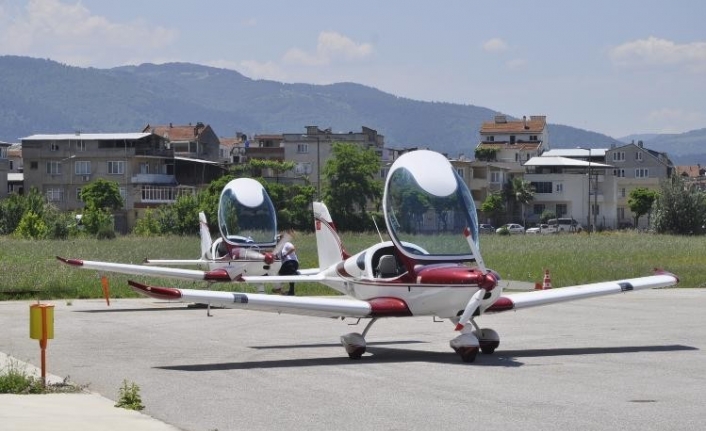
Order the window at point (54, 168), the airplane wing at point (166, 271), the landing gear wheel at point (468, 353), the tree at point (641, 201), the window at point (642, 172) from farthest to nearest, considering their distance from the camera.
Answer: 1. the window at point (642, 172)
2. the tree at point (641, 201)
3. the window at point (54, 168)
4. the airplane wing at point (166, 271)
5. the landing gear wheel at point (468, 353)


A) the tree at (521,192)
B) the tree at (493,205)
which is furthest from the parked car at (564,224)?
the tree at (493,205)

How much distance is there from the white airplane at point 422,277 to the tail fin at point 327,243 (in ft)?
6.67

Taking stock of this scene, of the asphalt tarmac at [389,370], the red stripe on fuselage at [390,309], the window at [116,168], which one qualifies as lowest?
the asphalt tarmac at [389,370]

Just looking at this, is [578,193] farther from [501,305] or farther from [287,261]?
[501,305]

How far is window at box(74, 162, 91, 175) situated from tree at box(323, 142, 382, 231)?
3182cm

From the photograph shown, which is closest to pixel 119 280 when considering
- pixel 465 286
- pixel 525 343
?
pixel 525 343

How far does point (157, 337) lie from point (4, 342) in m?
2.72

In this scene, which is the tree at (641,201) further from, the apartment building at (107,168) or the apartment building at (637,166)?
the apartment building at (107,168)

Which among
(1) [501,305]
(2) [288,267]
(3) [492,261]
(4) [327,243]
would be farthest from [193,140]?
(1) [501,305]

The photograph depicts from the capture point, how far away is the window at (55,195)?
129875 mm

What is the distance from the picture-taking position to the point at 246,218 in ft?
107

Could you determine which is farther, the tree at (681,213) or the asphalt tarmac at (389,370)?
the tree at (681,213)

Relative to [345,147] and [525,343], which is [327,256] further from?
[345,147]

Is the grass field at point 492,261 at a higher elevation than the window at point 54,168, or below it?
below
